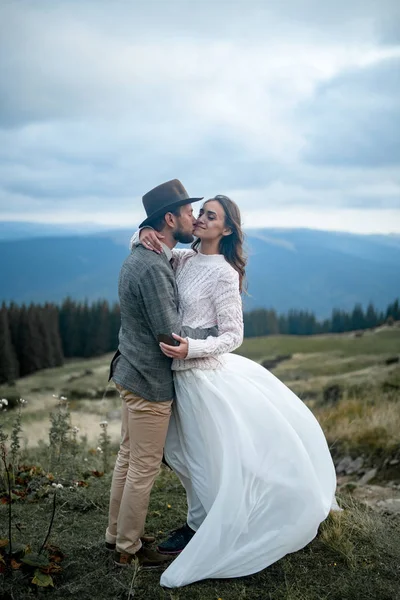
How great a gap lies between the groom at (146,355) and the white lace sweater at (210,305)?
0.12 metres

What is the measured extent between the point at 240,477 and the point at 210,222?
1987 millimetres

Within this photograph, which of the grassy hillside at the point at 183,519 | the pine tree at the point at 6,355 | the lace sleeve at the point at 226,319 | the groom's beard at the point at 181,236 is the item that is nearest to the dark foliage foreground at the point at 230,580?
the grassy hillside at the point at 183,519

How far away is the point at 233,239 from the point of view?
4645 mm

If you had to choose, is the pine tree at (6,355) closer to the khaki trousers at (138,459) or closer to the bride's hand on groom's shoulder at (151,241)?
the khaki trousers at (138,459)

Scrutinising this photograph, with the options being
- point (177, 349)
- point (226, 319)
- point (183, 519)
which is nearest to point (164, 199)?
point (226, 319)

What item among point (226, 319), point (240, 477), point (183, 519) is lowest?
point (183, 519)

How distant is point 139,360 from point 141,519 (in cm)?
124

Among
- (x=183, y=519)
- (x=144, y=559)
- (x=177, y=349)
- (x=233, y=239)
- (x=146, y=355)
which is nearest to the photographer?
(x=177, y=349)

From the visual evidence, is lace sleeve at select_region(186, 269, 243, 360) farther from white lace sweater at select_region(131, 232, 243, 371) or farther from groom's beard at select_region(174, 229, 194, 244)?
groom's beard at select_region(174, 229, 194, 244)

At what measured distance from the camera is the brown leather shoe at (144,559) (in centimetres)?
436

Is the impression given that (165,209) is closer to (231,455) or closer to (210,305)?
(210,305)

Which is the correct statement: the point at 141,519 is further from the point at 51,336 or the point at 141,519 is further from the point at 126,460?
the point at 51,336

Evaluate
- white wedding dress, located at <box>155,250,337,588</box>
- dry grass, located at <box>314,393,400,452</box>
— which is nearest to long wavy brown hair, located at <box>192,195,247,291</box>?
white wedding dress, located at <box>155,250,337,588</box>

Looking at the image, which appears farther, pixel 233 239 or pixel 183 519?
pixel 183 519
